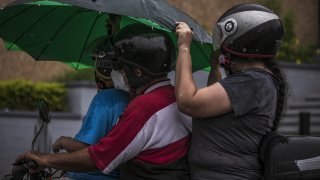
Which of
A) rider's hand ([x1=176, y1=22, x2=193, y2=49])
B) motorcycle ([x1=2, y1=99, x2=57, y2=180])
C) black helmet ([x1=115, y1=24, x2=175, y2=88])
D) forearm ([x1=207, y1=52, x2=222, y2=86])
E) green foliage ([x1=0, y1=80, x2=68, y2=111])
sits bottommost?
green foliage ([x1=0, y1=80, x2=68, y2=111])

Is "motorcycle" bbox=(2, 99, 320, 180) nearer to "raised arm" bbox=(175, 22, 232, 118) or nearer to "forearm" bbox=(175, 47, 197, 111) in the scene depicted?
"raised arm" bbox=(175, 22, 232, 118)

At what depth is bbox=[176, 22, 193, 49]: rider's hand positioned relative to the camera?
3.51 meters

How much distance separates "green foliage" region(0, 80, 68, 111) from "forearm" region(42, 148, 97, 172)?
688cm

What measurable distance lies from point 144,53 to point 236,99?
1.86ft

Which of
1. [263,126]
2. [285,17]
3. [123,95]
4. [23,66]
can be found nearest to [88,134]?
[123,95]

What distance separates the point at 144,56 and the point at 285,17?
35.5 ft

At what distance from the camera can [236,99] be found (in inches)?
132

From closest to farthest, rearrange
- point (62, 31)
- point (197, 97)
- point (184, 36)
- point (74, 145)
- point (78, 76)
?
1. point (197, 97)
2. point (184, 36)
3. point (74, 145)
4. point (62, 31)
5. point (78, 76)

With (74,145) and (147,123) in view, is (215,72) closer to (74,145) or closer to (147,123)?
(147,123)

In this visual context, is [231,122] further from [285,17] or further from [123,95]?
[285,17]

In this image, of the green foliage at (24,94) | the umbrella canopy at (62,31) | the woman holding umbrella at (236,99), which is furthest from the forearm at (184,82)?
the green foliage at (24,94)

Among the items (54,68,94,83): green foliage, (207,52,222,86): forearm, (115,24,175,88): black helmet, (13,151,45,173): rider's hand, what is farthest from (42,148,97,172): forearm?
(54,68,94,83): green foliage

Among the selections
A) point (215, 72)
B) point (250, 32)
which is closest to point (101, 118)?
point (215, 72)

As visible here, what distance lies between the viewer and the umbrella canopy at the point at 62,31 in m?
4.30
